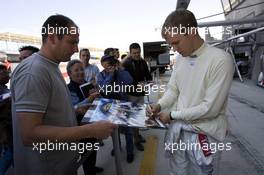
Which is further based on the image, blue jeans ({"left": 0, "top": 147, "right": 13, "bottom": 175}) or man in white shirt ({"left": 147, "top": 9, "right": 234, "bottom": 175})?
blue jeans ({"left": 0, "top": 147, "right": 13, "bottom": 175})

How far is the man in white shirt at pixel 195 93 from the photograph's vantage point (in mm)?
2039

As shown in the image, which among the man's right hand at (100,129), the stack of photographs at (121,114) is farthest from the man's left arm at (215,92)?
the man's right hand at (100,129)

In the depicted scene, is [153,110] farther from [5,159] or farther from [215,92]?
[5,159]

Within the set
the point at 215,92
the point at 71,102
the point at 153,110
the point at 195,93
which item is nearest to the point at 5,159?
the point at 71,102

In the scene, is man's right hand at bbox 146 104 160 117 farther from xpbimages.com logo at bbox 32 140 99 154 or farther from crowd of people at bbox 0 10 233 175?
xpbimages.com logo at bbox 32 140 99 154

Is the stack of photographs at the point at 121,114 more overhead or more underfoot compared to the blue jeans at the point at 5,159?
more overhead

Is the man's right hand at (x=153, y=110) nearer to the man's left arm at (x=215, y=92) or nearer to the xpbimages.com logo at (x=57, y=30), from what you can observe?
the man's left arm at (x=215, y=92)

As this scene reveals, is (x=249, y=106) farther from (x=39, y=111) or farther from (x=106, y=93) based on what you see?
(x=39, y=111)

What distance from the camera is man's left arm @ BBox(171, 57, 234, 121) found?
79.2 inches

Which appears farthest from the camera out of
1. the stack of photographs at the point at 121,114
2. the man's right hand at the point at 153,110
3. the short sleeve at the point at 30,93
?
the man's right hand at the point at 153,110

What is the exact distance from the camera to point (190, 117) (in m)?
2.12

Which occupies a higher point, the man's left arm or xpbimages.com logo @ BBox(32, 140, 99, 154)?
the man's left arm

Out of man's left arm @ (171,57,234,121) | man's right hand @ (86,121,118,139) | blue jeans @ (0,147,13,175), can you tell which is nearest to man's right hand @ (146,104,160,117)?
man's left arm @ (171,57,234,121)

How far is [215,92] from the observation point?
6.64 ft
